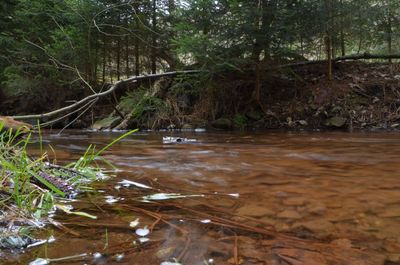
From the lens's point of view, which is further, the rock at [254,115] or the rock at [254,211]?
the rock at [254,115]

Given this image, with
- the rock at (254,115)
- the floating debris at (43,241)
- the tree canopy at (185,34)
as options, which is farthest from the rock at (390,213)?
the rock at (254,115)

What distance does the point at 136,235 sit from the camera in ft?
5.33

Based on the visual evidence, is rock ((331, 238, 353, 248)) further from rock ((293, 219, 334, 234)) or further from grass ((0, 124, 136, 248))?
grass ((0, 124, 136, 248))

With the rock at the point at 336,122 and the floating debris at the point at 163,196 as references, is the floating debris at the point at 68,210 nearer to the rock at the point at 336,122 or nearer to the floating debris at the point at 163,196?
the floating debris at the point at 163,196

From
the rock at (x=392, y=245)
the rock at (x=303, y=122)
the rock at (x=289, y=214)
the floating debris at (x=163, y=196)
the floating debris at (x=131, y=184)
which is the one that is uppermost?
the rock at (x=303, y=122)

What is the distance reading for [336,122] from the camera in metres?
8.56

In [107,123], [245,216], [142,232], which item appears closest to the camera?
[142,232]

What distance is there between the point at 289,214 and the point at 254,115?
745 centimetres

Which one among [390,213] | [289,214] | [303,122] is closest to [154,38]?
[303,122]

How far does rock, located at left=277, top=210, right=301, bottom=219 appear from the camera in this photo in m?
1.92

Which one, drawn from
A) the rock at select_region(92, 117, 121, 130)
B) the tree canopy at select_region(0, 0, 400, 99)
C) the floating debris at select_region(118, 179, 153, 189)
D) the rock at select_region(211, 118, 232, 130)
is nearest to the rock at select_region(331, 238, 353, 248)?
the floating debris at select_region(118, 179, 153, 189)

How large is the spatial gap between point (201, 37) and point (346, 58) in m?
4.34

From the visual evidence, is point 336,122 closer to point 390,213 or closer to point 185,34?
point 185,34

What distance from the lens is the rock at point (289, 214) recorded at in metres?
1.92
